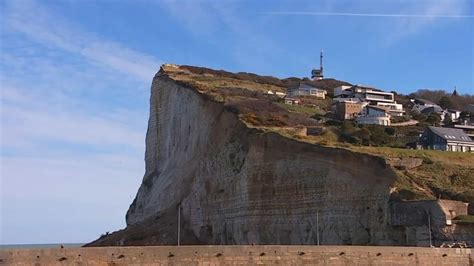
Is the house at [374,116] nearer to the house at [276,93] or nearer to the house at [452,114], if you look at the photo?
the house at [452,114]

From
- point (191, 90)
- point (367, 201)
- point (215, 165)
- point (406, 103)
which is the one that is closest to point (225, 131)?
point (215, 165)

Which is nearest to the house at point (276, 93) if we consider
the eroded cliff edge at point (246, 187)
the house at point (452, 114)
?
the eroded cliff edge at point (246, 187)

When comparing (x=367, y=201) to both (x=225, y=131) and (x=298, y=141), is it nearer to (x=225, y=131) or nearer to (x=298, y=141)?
(x=298, y=141)

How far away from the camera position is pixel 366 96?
109m

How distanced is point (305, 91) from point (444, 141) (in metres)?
41.3

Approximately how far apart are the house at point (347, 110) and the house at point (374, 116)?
872 mm

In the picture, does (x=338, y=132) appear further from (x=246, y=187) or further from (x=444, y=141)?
(x=246, y=187)

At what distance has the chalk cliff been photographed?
48.9m

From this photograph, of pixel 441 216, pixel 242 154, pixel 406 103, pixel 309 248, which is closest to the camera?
pixel 309 248

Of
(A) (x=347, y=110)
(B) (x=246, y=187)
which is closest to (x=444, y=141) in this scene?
(B) (x=246, y=187)

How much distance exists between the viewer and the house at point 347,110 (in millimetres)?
91794

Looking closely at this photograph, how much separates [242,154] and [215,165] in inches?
194

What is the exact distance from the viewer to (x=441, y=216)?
42219 mm

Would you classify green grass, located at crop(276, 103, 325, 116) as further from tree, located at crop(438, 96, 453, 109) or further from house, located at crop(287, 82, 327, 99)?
tree, located at crop(438, 96, 453, 109)
